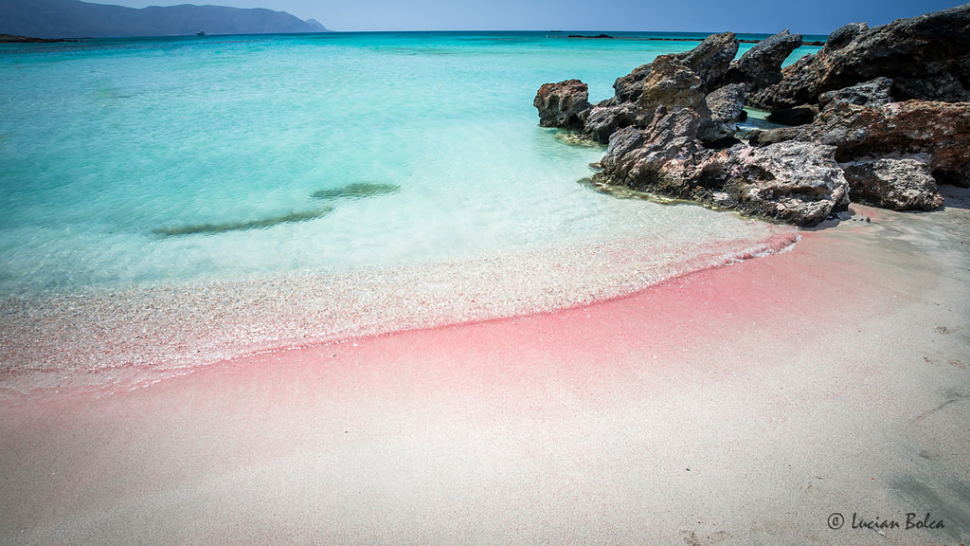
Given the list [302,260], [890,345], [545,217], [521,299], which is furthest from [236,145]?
[890,345]

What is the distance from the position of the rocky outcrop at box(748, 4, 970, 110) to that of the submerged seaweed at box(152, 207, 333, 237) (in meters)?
11.4

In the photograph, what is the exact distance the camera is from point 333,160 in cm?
836

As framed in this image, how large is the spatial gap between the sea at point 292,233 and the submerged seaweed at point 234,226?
0.07m

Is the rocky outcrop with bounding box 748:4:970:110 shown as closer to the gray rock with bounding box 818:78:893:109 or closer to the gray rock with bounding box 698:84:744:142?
the gray rock with bounding box 818:78:893:109

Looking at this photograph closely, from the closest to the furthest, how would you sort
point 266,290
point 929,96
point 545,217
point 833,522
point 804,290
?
point 833,522 < point 804,290 < point 266,290 < point 545,217 < point 929,96

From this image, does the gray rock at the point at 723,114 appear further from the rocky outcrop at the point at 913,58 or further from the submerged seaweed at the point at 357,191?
the submerged seaweed at the point at 357,191

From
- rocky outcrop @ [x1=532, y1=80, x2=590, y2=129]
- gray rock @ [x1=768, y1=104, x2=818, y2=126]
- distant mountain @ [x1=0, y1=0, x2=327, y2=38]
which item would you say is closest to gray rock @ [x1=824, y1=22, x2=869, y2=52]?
gray rock @ [x1=768, y1=104, x2=818, y2=126]

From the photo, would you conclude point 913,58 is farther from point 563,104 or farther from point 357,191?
point 357,191

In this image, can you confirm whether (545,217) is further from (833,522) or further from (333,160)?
(333,160)

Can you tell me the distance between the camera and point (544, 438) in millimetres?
2359

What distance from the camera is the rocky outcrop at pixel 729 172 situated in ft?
16.9

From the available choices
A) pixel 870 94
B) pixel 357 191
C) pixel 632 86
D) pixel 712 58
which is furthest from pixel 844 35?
pixel 357 191

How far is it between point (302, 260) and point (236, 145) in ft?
20.9

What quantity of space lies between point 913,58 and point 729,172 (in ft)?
19.9
